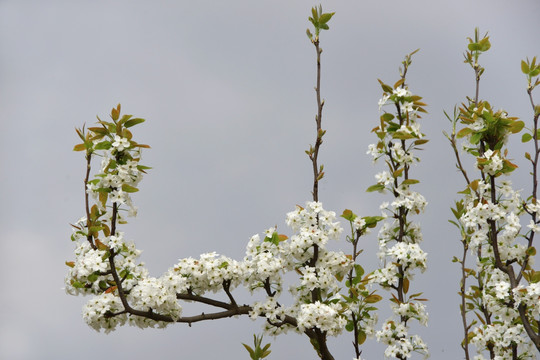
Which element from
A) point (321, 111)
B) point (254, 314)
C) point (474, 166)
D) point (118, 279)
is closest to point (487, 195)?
point (474, 166)

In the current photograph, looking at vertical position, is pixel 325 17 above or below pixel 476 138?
above

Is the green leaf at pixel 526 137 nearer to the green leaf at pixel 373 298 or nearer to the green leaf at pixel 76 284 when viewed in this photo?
the green leaf at pixel 373 298

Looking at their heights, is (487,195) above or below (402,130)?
below

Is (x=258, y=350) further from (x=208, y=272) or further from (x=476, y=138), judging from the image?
(x=476, y=138)

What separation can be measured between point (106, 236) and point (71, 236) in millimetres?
315

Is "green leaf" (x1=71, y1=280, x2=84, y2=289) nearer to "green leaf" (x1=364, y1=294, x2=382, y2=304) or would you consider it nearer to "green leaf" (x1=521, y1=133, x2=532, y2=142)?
"green leaf" (x1=364, y1=294, x2=382, y2=304)

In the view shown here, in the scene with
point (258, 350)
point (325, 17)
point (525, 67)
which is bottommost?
point (258, 350)

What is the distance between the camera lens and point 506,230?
4715 mm

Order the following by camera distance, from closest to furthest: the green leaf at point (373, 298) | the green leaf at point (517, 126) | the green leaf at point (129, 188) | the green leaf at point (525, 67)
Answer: the green leaf at point (129, 188), the green leaf at point (373, 298), the green leaf at point (517, 126), the green leaf at point (525, 67)

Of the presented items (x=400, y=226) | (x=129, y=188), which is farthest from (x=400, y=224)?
(x=129, y=188)

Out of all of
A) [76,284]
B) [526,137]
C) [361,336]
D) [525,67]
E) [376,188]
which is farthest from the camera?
[525,67]

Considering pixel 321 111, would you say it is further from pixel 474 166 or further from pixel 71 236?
pixel 71 236

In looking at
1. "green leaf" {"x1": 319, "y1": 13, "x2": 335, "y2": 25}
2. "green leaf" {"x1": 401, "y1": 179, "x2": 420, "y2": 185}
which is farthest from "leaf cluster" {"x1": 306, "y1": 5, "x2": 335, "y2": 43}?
"green leaf" {"x1": 401, "y1": 179, "x2": 420, "y2": 185}

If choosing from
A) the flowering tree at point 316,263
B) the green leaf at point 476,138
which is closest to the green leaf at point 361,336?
the flowering tree at point 316,263
